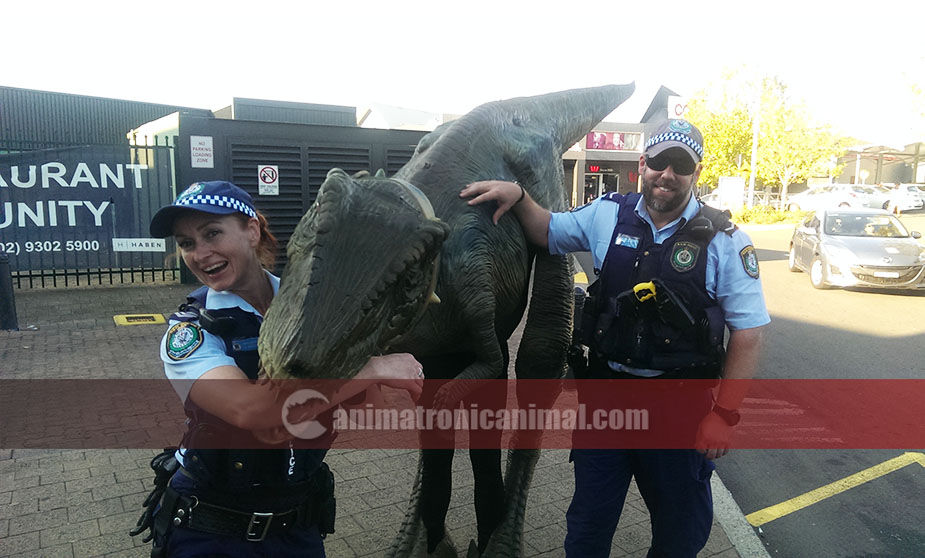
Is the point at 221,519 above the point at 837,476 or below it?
above

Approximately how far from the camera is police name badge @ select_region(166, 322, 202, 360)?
175 centimetres

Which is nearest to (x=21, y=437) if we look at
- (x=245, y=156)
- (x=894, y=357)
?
(x=245, y=156)

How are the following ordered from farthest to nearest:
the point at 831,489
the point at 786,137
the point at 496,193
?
1. the point at 786,137
2. the point at 831,489
3. the point at 496,193

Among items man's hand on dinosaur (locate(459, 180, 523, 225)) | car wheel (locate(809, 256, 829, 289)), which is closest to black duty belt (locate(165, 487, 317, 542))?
man's hand on dinosaur (locate(459, 180, 523, 225))

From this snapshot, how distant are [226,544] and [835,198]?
117ft

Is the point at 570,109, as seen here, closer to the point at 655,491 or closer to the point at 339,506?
the point at 655,491

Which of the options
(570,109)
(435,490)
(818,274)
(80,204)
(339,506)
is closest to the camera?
(435,490)

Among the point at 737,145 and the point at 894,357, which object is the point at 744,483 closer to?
the point at 894,357

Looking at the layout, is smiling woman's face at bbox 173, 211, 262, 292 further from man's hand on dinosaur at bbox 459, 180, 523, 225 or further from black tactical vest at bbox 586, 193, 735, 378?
black tactical vest at bbox 586, 193, 735, 378

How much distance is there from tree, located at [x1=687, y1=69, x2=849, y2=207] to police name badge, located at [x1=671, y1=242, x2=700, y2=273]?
1264 inches

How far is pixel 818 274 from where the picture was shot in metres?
12.1

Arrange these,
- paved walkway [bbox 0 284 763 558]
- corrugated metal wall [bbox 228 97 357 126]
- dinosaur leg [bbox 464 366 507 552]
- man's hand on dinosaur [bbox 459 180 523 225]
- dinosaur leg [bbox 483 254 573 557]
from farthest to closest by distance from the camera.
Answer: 1. corrugated metal wall [bbox 228 97 357 126]
2. paved walkway [bbox 0 284 763 558]
3. dinosaur leg [bbox 483 254 573 557]
4. dinosaur leg [bbox 464 366 507 552]
5. man's hand on dinosaur [bbox 459 180 523 225]

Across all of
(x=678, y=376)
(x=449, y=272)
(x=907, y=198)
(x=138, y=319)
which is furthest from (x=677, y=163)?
(x=907, y=198)

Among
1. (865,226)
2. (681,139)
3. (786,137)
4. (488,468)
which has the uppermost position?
(786,137)
